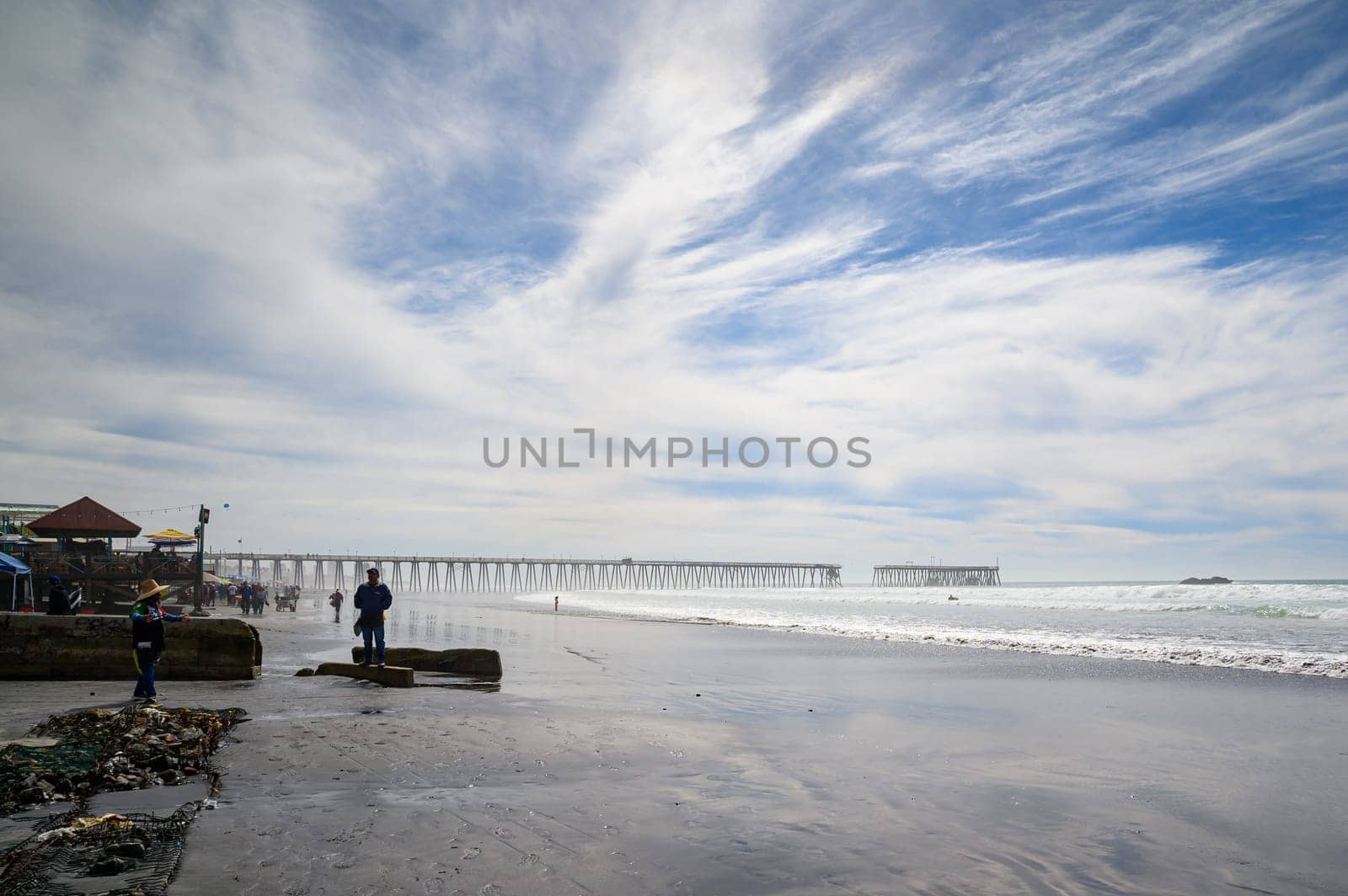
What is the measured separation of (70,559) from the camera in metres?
32.4

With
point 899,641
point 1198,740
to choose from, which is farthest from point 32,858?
point 899,641

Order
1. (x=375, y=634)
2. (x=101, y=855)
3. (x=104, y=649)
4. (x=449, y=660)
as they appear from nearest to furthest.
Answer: (x=101, y=855) < (x=104, y=649) < (x=375, y=634) < (x=449, y=660)

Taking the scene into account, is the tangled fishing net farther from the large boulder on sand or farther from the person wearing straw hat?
the large boulder on sand

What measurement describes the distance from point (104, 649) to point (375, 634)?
422 centimetres

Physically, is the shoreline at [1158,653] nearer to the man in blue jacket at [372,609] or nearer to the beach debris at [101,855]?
the man in blue jacket at [372,609]

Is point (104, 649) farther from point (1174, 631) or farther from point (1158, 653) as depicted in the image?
point (1174, 631)

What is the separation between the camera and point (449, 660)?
52.5 feet

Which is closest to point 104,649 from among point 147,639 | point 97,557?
point 147,639

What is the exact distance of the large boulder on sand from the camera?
15750 millimetres

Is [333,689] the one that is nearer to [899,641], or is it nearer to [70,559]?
[899,641]

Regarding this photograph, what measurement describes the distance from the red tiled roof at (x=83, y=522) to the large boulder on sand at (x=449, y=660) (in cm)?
2489

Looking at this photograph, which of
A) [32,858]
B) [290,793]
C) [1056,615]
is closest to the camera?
[32,858]

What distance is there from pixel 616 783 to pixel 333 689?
7370mm

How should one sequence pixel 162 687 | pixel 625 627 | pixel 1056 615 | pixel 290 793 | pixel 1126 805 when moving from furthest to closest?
pixel 1056 615
pixel 625 627
pixel 162 687
pixel 1126 805
pixel 290 793
